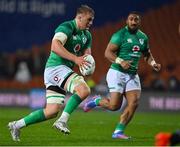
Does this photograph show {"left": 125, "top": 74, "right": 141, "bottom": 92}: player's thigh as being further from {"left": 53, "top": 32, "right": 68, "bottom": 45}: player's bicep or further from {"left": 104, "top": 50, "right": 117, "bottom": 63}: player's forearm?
{"left": 53, "top": 32, "right": 68, "bottom": 45}: player's bicep

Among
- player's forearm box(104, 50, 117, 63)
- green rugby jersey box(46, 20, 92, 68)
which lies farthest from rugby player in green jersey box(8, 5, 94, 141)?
player's forearm box(104, 50, 117, 63)

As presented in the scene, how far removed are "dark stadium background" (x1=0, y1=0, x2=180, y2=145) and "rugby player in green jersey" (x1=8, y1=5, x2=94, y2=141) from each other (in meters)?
13.8

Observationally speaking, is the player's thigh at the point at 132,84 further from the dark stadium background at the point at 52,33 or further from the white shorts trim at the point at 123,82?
the dark stadium background at the point at 52,33

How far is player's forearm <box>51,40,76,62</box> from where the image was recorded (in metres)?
11.3

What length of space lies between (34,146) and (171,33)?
19021 millimetres

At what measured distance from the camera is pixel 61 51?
11422 millimetres

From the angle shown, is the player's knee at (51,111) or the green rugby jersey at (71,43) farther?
the green rugby jersey at (71,43)

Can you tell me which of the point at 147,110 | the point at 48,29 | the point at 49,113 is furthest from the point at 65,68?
the point at 48,29

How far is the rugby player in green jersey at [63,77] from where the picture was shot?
1159 centimetres

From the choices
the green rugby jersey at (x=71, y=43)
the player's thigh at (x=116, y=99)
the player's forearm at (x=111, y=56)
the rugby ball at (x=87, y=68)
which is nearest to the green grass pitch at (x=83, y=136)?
the player's thigh at (x=116, y=99)

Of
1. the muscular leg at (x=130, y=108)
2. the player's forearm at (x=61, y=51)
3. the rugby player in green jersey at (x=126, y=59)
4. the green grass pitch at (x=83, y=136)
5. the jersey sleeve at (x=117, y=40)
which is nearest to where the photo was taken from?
the player's forearm at (x=61, y=51)

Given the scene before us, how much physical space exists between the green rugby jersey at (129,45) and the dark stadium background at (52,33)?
1170 centimetres

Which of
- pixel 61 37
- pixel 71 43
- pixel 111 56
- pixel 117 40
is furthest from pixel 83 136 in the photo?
pixel 61 37

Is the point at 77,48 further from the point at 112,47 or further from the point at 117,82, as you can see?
the point at 117,82
